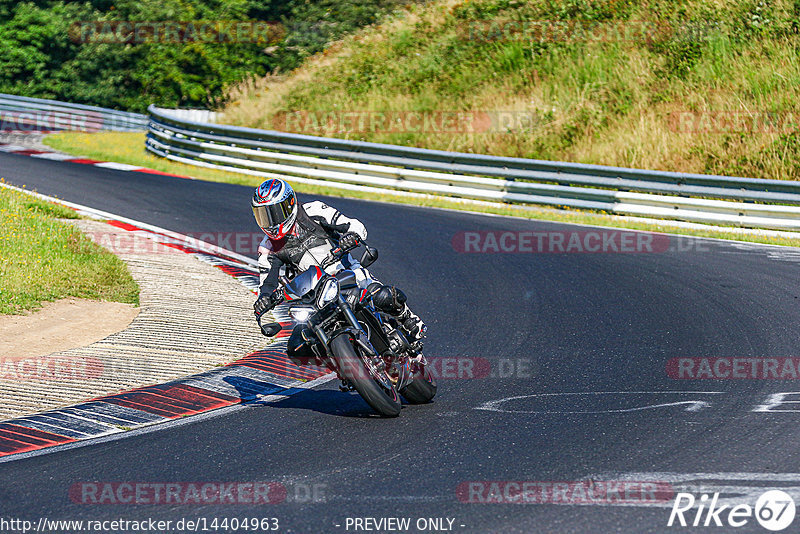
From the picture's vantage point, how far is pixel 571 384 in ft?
27.0

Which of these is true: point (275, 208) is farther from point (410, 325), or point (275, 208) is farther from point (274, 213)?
point (410, 325)

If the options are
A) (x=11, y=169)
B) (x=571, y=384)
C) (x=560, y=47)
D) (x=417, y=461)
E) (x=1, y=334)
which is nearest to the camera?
(x=417, y=461)

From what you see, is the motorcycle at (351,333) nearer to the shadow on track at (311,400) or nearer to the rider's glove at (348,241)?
the rider's glove at (348,241)

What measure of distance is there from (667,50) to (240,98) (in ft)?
43.8

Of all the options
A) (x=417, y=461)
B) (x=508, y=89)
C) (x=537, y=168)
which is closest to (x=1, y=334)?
(x=417, y=461)

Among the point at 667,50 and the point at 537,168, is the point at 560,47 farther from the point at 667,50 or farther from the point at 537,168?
the point at 537,168

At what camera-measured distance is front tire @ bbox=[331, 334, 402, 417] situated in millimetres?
6816

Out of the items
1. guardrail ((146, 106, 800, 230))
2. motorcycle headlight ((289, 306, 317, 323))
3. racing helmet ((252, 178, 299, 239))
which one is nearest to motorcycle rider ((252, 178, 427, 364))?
racing helmet ((252, 178, 299, 239))

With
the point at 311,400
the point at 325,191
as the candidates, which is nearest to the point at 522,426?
the point at 311,400

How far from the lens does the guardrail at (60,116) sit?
34.3 m

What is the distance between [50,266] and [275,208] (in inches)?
251

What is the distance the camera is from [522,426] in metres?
6.97

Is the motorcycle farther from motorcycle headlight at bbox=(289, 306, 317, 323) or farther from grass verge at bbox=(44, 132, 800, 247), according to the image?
grass verge at bbox=(44, 132, 800, 247)

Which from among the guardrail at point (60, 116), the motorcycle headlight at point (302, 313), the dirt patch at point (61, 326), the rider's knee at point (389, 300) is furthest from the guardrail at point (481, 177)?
the motorcycle headlight at point (302, 313)
